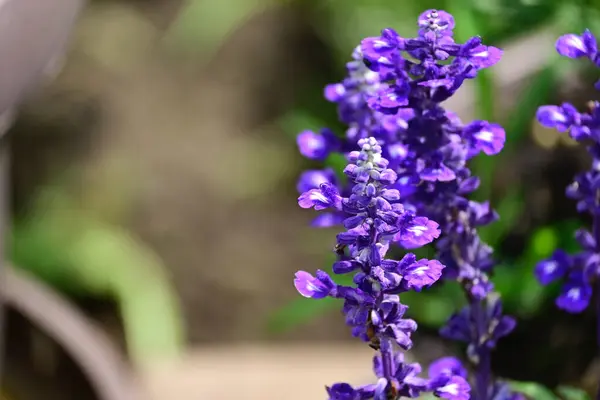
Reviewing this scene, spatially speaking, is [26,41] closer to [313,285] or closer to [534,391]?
[313,285]

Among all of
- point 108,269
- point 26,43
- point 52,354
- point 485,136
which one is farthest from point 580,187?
point 108,269

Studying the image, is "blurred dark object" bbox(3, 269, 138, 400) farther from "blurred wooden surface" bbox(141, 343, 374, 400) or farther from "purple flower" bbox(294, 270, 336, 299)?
"purple flower" bbox(294, 270, 336, 299)

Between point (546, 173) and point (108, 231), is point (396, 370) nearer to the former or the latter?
point (546, 173)

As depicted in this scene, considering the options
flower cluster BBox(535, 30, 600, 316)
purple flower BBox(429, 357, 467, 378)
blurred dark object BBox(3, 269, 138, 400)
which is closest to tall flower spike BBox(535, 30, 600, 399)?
flower cluster BBox(535, 30, 600, 316)

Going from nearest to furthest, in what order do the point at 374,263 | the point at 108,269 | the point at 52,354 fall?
the point at 374,263 → the point at 52,354 → the point at 108,269

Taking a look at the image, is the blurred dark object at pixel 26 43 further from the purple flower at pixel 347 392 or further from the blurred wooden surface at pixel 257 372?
the blurred wooden surface at pixel 257 372

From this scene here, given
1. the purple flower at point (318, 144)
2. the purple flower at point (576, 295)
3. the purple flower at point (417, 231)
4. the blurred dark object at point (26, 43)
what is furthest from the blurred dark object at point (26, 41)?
the purple flower at point (576, 295)

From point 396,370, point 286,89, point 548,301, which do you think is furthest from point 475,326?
point 286,89
